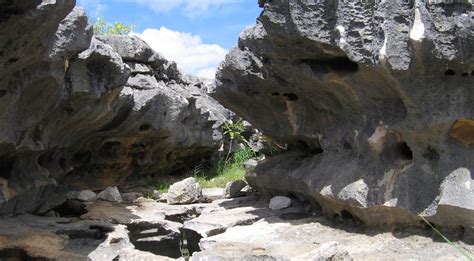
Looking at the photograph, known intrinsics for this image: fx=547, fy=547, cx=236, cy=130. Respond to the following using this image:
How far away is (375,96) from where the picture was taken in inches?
203

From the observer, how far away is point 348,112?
5.79 metres

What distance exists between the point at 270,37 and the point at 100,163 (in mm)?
5262

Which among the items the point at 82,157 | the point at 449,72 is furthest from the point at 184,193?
the point at 449,72

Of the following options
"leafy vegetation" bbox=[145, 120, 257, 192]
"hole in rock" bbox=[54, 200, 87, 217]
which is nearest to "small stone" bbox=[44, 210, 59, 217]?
"hole in rock" bbox=[54, 200, 87, 217]

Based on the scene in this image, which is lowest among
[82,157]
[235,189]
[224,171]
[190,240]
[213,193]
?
[190,240]

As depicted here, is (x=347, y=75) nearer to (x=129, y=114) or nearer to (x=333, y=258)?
(x=333, y=258)

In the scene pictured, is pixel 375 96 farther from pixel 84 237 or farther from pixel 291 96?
pixel 84 237

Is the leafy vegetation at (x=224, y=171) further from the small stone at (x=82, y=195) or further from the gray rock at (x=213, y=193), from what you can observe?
the small stone at (x=82, y=195)

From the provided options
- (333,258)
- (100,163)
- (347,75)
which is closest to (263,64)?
(347,75)

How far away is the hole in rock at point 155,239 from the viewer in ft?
21.3

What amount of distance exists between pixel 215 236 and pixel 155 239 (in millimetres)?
1162

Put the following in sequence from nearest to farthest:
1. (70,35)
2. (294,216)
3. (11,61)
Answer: (11,61)
(70,35)
(294,216)

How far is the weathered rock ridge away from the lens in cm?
474

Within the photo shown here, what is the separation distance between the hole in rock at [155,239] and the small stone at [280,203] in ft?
4.14
